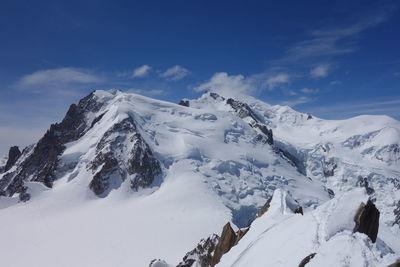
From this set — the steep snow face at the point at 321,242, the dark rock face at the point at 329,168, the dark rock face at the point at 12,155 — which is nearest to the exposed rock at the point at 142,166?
the steep snow face at the point at 321,242

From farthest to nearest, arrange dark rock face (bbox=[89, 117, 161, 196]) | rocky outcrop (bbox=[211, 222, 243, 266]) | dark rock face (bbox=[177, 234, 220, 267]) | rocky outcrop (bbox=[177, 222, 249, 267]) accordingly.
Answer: dark rock face (bbox=[89, 117, 161, 196]), dark rock face (bbox=[177, 234, 220, 267]), rocky outcrop (bbox=[177, 222, 249, 267]), rocky outcrop (bbox=[211, 222, 243, 266])

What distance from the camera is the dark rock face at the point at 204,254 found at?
30344 mm

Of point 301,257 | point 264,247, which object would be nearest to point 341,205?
point 301,257

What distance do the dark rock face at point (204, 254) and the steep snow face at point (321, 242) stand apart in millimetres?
10243

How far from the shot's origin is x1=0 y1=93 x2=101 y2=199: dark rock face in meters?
124

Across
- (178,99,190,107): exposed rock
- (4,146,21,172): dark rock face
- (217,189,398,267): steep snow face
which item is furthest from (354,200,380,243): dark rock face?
(4,146,21,172): dark rock face

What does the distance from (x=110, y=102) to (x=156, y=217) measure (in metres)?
77.7

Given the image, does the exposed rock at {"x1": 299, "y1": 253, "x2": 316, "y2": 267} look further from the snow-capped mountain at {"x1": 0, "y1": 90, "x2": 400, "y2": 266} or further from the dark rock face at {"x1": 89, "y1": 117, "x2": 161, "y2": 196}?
the dark rock face at {"x1": 89, "y1": 117, "x2": 161, "y2": 196}

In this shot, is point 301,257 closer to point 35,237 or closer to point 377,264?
point 377,264

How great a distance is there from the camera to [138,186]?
90312 millimetres

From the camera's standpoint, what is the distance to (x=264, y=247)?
17.9m

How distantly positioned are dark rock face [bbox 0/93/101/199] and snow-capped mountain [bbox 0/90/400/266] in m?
0.56

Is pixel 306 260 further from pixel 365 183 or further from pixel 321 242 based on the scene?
pixel 365 183

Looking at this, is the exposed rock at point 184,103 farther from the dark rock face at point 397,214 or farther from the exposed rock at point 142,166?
the dark rock face at point 397,214
